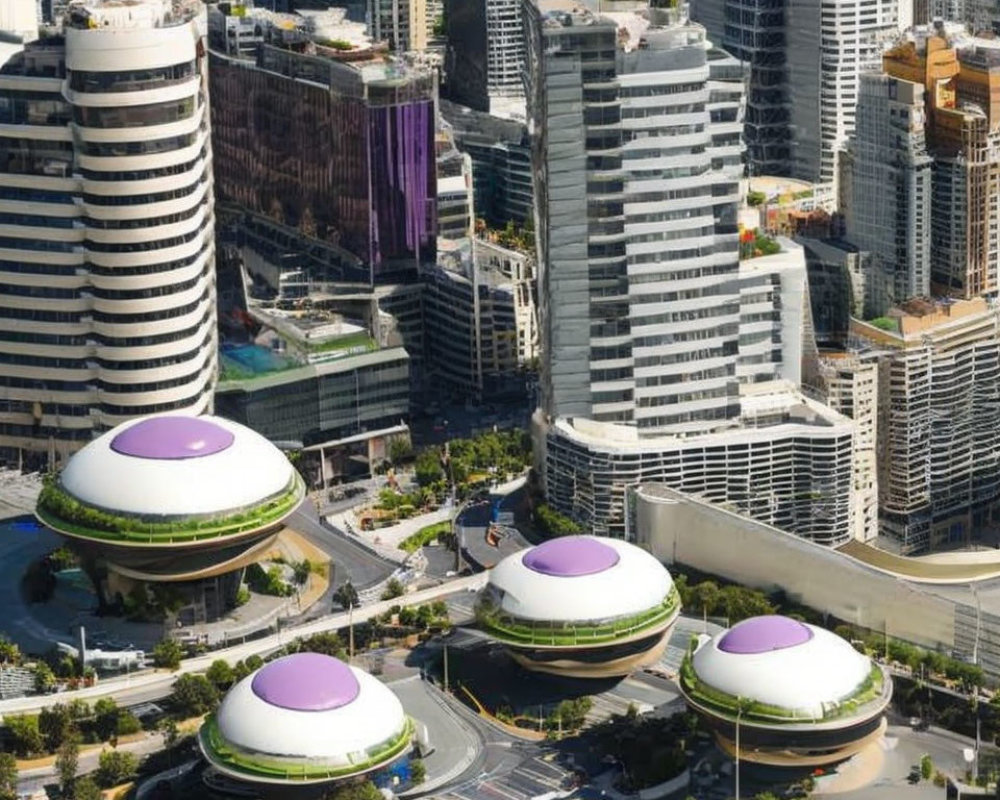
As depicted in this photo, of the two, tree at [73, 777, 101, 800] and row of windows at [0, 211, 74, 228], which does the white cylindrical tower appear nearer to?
row of windows at [0, 211, 74, 228]

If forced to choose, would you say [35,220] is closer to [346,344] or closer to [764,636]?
[346,344]

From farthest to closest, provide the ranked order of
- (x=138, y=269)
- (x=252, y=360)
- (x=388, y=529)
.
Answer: (x=252, y=360) → (x=388, y=529) → (x=138, y=269)

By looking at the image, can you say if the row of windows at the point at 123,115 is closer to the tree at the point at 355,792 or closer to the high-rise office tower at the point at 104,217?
the high-rise office tower at the point at 104,217

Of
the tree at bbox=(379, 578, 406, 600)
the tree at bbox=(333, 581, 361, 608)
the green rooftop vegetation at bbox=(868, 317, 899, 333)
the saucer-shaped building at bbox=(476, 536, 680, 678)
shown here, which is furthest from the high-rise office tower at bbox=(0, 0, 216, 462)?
the green rooftop vegetation at bbox=(868, 317, 899, 333)

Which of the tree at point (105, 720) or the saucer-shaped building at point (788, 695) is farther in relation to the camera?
the tree at point (105, 720)

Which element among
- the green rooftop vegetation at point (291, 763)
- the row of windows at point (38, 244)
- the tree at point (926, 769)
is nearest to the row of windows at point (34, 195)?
the row of windows at point (38, 244)

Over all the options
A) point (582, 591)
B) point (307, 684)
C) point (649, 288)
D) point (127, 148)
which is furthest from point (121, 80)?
point (307, 684)

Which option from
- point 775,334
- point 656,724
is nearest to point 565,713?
point 656,724
